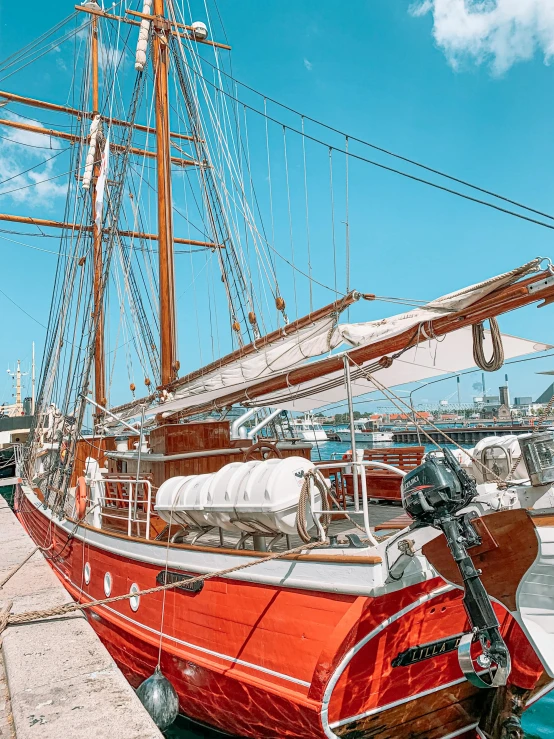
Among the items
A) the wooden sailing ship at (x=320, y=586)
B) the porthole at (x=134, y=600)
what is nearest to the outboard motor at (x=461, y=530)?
the wooden sailing ship at (x=320, y=586)

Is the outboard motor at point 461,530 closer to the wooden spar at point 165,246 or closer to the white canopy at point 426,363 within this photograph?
the white canopy at point 426,363

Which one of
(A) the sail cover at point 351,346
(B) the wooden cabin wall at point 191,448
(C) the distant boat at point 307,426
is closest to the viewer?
(A) the sail cover at point 351,346

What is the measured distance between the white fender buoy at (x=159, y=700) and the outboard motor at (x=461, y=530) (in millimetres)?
2902

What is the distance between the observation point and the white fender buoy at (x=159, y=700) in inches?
206

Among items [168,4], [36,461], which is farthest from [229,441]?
[36,461]

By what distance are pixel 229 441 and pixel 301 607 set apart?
14.9 ft

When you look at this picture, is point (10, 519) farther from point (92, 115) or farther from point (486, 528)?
point (92, 115)

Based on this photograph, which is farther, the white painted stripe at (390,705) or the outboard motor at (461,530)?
the white painted stripe at (390,705)

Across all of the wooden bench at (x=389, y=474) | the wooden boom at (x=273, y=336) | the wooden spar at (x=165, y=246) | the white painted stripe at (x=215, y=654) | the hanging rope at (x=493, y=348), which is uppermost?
the wooden spar at (x=165, y=246)

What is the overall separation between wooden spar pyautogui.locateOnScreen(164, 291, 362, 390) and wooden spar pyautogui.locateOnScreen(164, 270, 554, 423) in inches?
30.6

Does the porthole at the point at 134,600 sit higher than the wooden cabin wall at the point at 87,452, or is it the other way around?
the wooden cabin wall at the point at 87,452

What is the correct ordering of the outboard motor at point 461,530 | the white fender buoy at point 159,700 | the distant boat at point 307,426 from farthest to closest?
the distant boat at point 307,426 → the white fender buoy at point 159,700 → the outboard motor at point 461,530

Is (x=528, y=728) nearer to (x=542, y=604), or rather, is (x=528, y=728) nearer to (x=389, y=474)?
(x=542, y=604)

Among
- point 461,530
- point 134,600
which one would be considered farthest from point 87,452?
point 461,530
